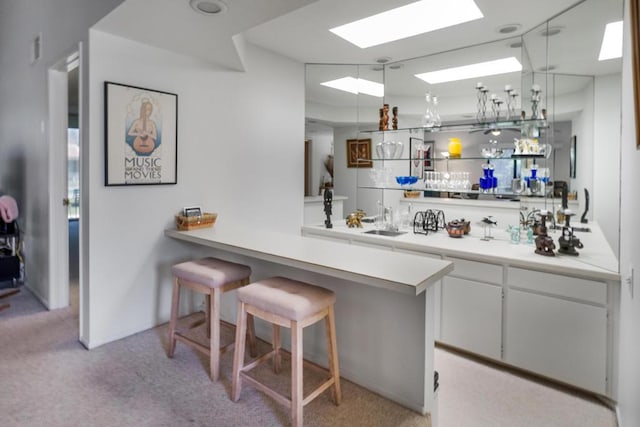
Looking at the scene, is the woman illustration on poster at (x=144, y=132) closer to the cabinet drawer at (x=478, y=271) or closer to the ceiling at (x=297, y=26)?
the ceiling at (x=297, y=26)

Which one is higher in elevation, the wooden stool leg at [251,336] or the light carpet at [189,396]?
the wooden stool leg at [251,336]

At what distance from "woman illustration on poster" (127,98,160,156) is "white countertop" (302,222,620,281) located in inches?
67.5

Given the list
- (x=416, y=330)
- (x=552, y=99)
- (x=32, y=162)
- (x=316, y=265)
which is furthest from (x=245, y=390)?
(x=32, y=162)

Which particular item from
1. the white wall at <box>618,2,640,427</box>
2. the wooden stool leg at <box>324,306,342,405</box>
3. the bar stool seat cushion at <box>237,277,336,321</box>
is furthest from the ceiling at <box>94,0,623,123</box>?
the wooden stool leg at <box>324,306,342,405</box>

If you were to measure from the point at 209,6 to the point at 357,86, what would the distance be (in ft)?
6.91

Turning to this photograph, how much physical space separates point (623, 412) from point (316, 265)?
1646 millimetres

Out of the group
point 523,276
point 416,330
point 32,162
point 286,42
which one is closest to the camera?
point 416,330

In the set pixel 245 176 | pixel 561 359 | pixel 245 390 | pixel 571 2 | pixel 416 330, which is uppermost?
pixel 571 2

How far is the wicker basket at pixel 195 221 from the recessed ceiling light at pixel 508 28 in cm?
270

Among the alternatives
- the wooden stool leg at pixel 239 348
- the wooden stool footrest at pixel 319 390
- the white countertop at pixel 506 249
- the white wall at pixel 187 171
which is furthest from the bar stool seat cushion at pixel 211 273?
the white countertop at pixel 506 249

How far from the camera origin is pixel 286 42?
11.1 ft

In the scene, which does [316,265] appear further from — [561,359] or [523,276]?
[561,359]

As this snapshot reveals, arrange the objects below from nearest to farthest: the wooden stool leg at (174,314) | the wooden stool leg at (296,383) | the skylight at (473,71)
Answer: the wooden stool leg at (296,383) → the wooden stool leg at (174,314) → the skylight at (473,71)

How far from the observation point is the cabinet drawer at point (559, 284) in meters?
2.18
